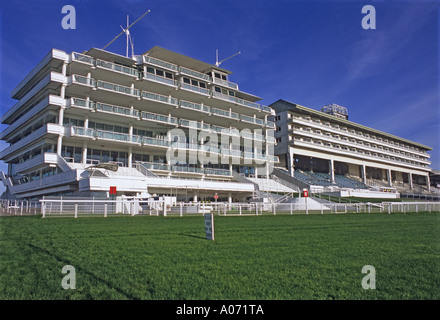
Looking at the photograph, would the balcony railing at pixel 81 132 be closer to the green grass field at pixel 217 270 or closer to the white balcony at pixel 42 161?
the white balcony at pixel 42 161

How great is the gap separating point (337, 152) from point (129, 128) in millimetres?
48885

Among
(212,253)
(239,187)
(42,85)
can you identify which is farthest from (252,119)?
(212,253)

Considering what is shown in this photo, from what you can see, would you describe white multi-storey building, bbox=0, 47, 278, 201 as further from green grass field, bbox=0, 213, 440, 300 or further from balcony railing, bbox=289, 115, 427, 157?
green grass field, bbox=0, 213, 440, 300

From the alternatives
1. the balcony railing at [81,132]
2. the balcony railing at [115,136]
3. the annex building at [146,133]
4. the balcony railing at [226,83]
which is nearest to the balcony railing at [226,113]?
the annex building at [146,133]


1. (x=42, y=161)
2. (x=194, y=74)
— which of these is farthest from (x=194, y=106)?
(x=42, y=161)

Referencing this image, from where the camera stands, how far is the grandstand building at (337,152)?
217ft

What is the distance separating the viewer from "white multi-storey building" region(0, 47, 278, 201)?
37.1 metres

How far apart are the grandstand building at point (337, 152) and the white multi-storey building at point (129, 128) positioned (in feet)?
33.4

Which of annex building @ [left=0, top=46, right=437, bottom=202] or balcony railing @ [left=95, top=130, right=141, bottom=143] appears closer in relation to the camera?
annex building @ [left=0, top=46, right=437, bottom=202]

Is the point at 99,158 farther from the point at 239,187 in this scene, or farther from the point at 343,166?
the point at 343,166

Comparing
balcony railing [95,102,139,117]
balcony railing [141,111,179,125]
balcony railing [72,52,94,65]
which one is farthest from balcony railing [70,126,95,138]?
balcony railing [72,52,94,65]

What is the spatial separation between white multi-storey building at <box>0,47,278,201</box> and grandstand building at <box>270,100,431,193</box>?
10.2 metres
